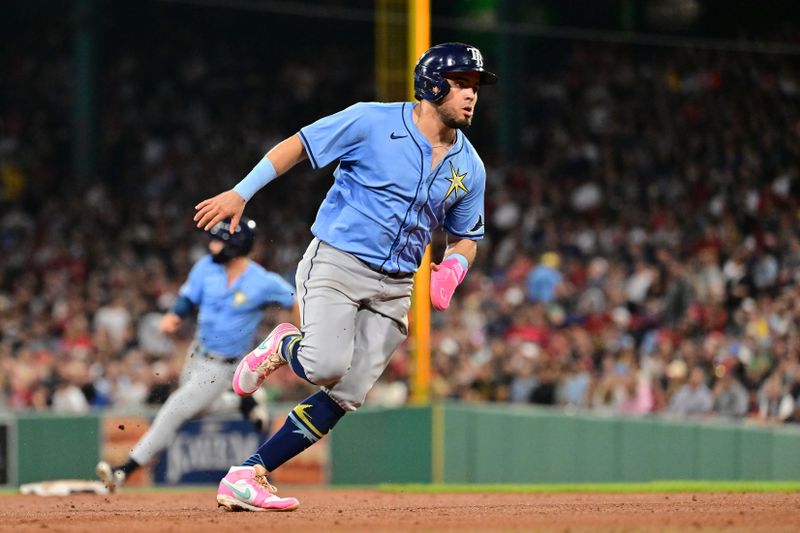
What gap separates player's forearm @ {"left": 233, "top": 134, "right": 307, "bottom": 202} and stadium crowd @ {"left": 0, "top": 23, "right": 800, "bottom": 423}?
758 centimetres

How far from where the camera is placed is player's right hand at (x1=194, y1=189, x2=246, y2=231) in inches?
253

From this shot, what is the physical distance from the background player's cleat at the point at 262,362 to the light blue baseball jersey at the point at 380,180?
1.74ft

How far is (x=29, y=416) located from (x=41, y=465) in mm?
530

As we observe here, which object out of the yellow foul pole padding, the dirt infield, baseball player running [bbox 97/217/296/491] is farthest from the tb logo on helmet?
the yellow foul pole padding

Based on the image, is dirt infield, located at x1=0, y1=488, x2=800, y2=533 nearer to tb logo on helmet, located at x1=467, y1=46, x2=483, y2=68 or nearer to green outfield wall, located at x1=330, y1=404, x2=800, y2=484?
tb logo on helmet, located at x1=467, y1=46, x2=483, y2=68

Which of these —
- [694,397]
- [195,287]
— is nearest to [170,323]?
[195,287]

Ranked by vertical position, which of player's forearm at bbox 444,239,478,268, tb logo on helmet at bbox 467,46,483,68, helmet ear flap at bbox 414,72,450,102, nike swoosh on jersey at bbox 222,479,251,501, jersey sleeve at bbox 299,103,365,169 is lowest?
nike swoosh on jersey at bbox 222,479,251,501

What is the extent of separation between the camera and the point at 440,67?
22.7ft

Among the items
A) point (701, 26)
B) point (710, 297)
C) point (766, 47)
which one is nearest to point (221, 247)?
A: point (710, 297)

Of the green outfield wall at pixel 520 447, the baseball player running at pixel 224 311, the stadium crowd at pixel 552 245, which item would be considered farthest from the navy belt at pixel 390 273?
the stadium crowd at pixel 552 245

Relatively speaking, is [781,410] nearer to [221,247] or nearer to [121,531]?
[221,247]

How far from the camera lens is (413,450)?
607 inches

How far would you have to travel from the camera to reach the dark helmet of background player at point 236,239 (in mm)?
10641

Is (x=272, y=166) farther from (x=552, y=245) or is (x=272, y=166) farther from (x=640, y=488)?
(x=552, y=245)
